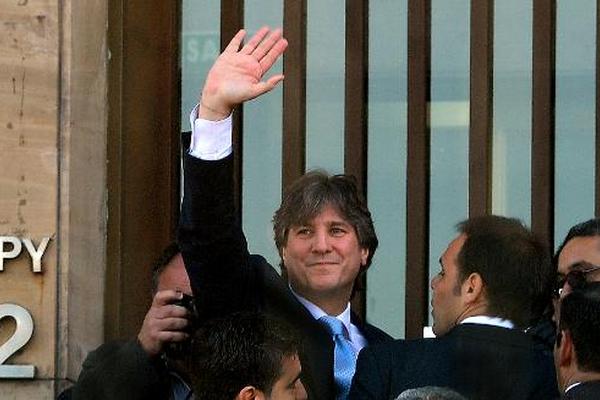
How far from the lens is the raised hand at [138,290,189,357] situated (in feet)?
15.3

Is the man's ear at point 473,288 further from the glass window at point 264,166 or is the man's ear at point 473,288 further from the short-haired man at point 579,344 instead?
the glass window at point 264,166

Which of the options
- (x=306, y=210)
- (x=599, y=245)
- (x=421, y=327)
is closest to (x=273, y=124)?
(x=421, y=327)

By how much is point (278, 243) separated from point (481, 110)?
1213 mm

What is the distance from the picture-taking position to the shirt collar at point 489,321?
15.2ft

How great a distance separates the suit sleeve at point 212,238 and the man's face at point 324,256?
15.1 inches

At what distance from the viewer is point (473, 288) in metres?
4.72

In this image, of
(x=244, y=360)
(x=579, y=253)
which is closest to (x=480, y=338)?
(x=579, y=253)

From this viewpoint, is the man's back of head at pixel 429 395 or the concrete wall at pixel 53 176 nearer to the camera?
the man's back of head at pixel 429 395

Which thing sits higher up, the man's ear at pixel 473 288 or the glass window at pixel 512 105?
the glass window at pixel 512 105

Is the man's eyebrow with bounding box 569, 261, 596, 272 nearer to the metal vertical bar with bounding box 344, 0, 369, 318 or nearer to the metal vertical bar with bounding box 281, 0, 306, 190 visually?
the metal vertical bar with bounding box 344, 0, 369, 318

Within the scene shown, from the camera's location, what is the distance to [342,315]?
4973 mm

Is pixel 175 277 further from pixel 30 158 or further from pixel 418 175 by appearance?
pixel 418 175

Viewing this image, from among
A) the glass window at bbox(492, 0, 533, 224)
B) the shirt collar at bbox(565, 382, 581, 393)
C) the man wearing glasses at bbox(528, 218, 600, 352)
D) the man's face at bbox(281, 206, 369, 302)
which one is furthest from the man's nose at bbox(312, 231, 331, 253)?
the glass window at bbox(492, 0, 533, 224)

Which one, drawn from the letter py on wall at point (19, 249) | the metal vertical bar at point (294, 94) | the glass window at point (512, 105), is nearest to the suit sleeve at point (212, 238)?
the letter py on wall at point (19, 249)
